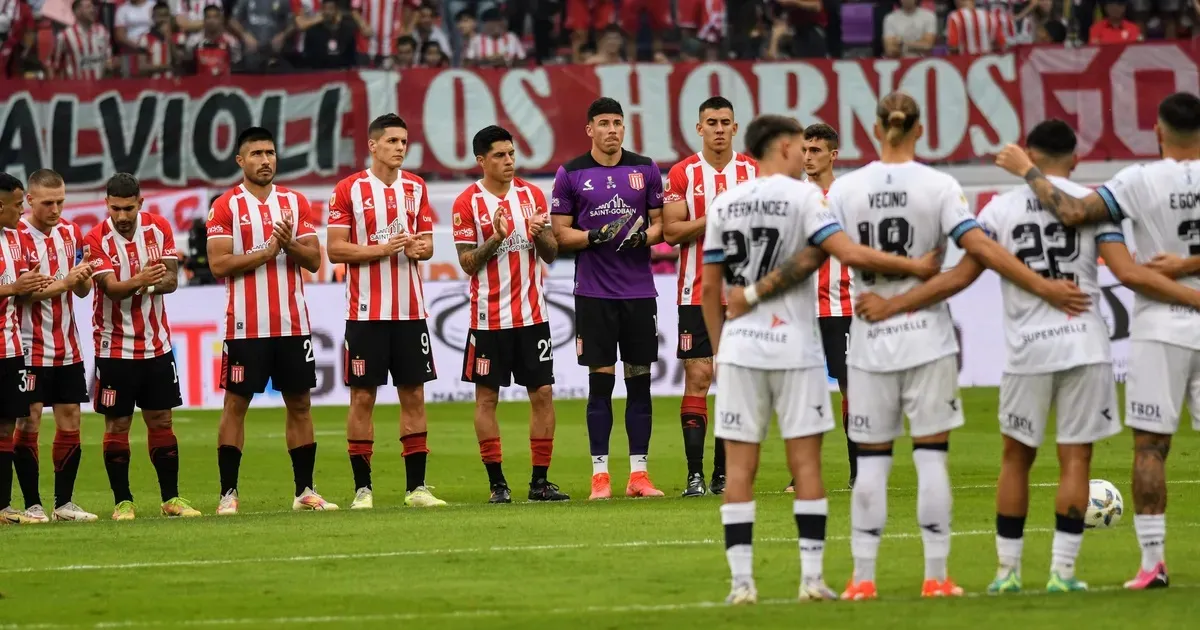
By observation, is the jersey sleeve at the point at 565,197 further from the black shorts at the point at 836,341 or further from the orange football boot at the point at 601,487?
the black shorts at the point at 836,341

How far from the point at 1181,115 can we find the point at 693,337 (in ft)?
15.4

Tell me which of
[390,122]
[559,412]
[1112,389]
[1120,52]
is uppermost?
[1120,52]

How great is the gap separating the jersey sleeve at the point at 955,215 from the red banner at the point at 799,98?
16.7m

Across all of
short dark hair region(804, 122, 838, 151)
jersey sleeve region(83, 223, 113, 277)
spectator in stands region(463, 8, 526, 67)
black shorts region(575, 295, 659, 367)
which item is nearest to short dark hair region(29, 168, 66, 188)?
jersey sleeve region(83, 223, 113, 277)

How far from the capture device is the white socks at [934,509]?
7844mm

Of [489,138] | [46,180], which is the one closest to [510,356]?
[489,138]

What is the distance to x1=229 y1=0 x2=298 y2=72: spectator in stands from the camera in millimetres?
25812

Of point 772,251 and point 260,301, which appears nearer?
point 772,251

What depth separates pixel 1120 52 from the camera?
24.7 metres

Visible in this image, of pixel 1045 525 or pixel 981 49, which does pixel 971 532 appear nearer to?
pixel 1045 525

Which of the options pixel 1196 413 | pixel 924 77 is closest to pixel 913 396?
pixel 1196 413

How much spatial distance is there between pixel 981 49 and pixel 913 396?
18.6 metres

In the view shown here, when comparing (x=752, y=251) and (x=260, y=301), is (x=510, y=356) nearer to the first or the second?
(x=260, y=301)

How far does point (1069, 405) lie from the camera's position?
8109 millimetres
